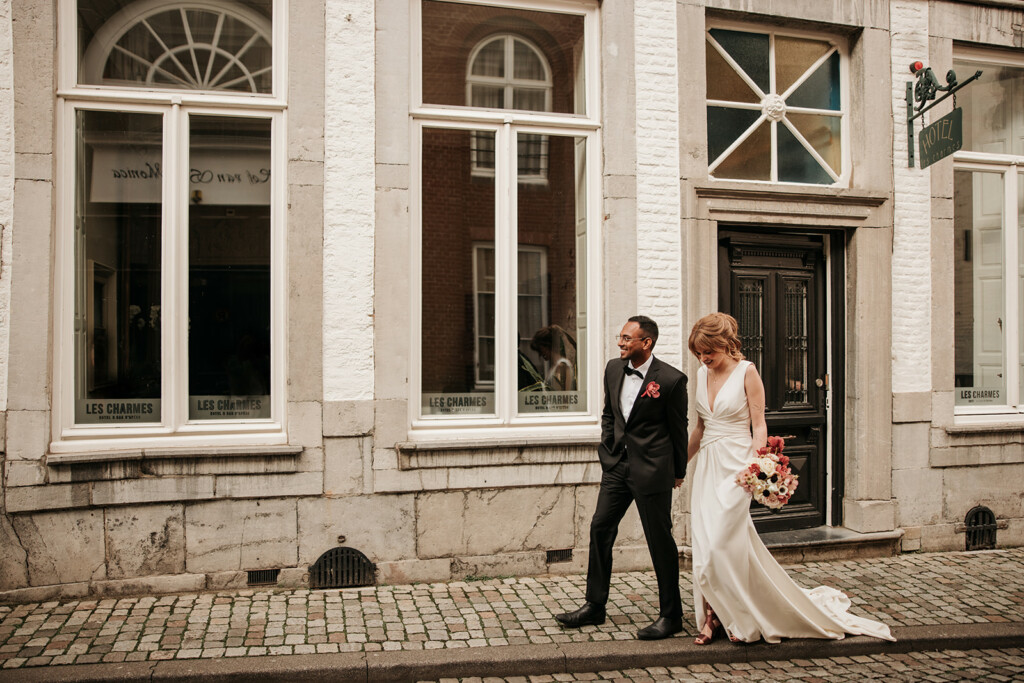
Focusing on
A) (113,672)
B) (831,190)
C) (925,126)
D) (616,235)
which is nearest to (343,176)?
(616,235)

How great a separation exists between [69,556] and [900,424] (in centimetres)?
674

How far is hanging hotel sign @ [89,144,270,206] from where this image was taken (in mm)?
5816

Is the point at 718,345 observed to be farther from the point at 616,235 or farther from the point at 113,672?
the point at 113,672

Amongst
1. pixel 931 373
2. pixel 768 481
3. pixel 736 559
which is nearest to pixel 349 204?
pixel 768 481

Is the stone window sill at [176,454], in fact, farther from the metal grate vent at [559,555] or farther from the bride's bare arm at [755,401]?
the bride's bare arm at [755,401]

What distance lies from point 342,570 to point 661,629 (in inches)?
94.2

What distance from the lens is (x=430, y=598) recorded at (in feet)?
18.1

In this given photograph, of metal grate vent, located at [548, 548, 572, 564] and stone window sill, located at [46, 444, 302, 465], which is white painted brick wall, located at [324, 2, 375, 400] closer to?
stone window sill, located at [46, 444, 302, 465]

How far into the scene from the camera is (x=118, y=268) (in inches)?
229

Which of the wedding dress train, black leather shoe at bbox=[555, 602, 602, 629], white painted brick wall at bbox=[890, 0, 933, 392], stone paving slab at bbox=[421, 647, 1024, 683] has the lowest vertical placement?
stone paving slab at bbox=[421, 647, 1024, 683]

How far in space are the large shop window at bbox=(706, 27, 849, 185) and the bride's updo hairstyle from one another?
257cm

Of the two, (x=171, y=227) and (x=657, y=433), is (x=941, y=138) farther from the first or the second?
(x=171, y=227)

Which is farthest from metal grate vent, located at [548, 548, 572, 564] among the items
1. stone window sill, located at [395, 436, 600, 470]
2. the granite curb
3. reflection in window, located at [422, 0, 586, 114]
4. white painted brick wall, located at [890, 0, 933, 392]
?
reflection in window, located at [422, 0, 586, 114]

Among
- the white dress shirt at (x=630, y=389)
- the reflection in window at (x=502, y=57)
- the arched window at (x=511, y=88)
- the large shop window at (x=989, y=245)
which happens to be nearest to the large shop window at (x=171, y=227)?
the reflection in window at (x=502, y=57)
